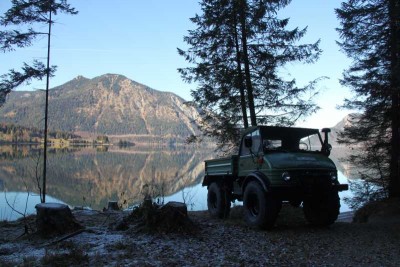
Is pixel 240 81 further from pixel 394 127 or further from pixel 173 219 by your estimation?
pixel 173 219

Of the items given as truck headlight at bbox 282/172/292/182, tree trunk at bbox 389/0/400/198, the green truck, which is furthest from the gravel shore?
tree trunk at bbox 389/0/400/198

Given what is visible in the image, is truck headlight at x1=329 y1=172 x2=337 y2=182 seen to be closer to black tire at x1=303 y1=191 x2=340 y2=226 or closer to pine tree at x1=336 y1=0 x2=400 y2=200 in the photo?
black tire at x1=303 y1=191 x2=340 y2=226

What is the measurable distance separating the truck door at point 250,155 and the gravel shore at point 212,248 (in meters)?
1.59

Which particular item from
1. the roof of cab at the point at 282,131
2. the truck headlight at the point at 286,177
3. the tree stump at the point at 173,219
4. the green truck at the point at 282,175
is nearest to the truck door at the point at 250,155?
the green truck at the point at 282,175

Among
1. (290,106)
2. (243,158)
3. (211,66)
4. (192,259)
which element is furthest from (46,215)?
(290,106)

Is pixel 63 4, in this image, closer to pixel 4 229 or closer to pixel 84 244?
pixel 4 229

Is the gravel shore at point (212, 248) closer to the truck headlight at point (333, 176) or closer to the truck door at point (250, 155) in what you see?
the truck headlight at point (333, 176)

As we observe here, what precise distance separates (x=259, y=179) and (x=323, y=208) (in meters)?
2.10

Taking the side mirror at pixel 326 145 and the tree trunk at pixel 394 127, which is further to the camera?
the tree trunk at pixel 394 127

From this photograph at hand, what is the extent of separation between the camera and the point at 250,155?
9.84m

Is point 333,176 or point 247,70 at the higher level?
point 247,70

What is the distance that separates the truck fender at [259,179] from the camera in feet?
28.0

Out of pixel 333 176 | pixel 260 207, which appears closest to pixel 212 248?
pixel 260 207

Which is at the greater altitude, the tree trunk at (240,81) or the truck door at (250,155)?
the tree trunk at (240,81)
